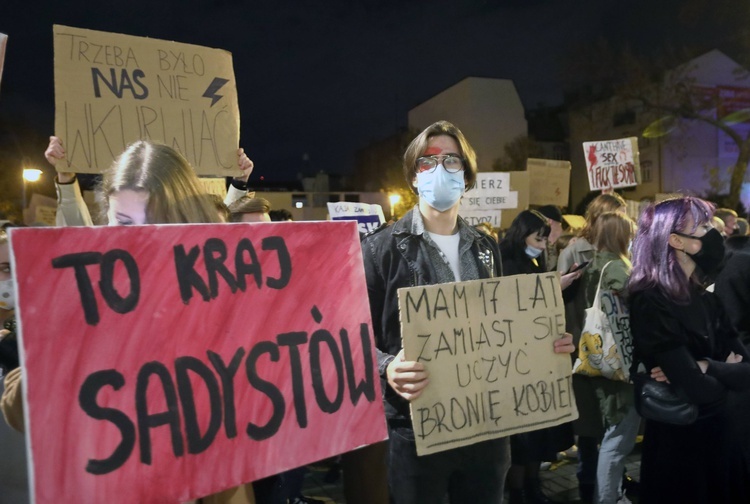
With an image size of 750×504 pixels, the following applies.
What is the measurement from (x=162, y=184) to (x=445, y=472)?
1493mm

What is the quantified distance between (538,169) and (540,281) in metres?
6.88

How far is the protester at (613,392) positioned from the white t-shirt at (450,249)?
1472 mm

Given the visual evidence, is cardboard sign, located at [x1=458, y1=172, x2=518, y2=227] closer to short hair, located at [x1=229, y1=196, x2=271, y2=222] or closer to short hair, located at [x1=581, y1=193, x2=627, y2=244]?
short hair, located at [x1=581, y1=193, x2=627, y2=244]

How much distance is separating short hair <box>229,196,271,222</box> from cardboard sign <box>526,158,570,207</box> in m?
5.47

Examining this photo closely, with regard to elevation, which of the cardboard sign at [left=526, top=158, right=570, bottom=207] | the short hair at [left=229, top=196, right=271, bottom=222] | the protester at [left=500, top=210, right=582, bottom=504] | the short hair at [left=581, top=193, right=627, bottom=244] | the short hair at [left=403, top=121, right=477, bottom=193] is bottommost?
the protester at [left=500, top=210, right=582, bottom=504]

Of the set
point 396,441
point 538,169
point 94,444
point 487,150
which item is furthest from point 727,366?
point 487,150

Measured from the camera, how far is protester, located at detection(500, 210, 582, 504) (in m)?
3.79

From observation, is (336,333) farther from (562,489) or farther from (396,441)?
(562,489)

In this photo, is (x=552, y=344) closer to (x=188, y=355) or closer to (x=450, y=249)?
(x=450, y=249)

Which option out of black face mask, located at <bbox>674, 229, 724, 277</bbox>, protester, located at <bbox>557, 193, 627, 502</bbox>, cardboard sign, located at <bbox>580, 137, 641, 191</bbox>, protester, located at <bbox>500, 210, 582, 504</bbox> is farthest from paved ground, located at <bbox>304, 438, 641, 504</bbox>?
cardboard sign, located at <bbox>580, 137, 641, 191</bbox>

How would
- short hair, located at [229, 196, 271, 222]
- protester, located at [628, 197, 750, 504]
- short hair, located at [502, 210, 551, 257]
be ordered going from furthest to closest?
short hair, located at [502, 210, 551, 257]
short hair, located at [229, 196, 271, 222]
protester, located at [628, 197, 750, 504]

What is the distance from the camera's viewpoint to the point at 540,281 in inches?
89.1

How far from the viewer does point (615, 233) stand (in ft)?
12.7

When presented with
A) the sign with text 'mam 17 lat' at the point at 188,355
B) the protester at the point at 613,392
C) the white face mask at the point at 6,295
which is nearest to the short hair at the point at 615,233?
the protester at the point at 613,392
